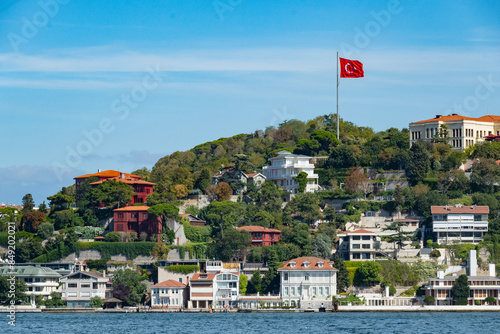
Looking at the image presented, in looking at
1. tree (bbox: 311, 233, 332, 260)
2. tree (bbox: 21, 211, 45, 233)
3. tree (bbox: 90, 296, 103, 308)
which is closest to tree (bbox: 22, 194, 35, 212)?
tree (bbox: 21, 211, 45, 233)

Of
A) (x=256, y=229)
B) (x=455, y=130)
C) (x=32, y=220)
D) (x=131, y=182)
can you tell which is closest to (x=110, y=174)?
(x=131, y=182)

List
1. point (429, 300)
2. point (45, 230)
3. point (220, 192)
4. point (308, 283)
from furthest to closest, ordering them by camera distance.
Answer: point (220, 192)
point (45, 230)
point (308, 283)
point (429, 300)

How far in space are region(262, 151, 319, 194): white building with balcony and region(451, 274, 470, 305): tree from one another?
24.6 metres

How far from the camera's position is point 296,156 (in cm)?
11738

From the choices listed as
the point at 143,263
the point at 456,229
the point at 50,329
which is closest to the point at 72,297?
the point at 143,263

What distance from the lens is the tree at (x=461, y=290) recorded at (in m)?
93.9

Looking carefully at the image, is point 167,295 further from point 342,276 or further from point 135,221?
point 342,276

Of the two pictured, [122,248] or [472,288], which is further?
[122,248]

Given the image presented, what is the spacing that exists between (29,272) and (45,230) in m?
5.70

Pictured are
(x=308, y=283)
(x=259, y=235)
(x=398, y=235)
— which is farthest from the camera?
(x=259, y=235)

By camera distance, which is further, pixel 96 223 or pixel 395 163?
pixel 395 163

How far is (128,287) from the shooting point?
98125 mm

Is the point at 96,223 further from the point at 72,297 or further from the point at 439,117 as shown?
Answer: the point at 439,117

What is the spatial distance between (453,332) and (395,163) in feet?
135
